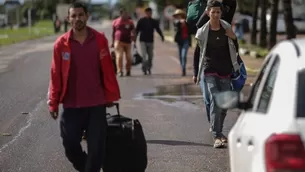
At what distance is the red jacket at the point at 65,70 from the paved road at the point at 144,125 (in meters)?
1.95

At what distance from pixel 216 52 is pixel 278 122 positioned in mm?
5232

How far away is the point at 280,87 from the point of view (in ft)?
14.5

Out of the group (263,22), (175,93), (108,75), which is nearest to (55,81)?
(108,75)

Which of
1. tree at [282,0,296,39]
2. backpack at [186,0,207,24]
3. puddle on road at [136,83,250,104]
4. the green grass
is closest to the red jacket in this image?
backpack at [186,0,207,24]

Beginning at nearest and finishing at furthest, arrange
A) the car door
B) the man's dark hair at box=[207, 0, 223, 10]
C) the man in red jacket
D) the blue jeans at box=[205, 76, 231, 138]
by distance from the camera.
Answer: the car door
the man in red jacket
the man's dark hair at box=[207, 0, 223, 10]
the blue jeans at box=[205, 76, 231, 138]

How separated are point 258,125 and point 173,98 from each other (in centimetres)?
1084

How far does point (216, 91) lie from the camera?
9.49 meters

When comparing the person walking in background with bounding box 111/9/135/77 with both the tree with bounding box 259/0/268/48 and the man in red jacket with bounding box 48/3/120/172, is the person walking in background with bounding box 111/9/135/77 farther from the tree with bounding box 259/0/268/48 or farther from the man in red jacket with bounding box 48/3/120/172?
the tree with bounding box 259/0/268/48

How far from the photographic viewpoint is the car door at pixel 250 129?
4.76m

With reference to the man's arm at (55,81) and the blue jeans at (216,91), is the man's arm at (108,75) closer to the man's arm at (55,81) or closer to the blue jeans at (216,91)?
the man's arm at (55,81)

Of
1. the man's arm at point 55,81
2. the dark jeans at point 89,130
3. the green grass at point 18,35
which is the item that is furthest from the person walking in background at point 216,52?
the green grass at point 18,35

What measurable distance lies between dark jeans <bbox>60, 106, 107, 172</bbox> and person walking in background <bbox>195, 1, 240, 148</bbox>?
2.99 metres

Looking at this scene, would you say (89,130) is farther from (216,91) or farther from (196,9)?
(196,9)

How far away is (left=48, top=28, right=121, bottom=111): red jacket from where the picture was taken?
6.63m
